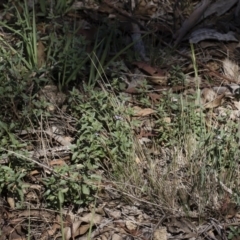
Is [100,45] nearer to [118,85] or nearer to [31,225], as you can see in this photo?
[118,85]

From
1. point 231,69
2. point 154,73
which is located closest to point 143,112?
point 154,73

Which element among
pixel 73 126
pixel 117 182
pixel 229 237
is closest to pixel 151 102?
pixel 73 126

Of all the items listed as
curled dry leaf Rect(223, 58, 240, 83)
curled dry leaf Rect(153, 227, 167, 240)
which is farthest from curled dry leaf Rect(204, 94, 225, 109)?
curled dry leaf Rect(153, 227, 167, 240)

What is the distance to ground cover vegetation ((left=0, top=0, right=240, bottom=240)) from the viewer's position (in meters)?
3.33

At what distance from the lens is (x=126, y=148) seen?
3.51 metres

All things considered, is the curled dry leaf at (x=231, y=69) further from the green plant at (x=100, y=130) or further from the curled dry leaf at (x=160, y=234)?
the curled dry leaf at (x=160, y=234)

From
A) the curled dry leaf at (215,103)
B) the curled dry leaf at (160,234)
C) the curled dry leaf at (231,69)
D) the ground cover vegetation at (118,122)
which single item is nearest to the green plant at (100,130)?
the ground cover vegetation at (118,122)

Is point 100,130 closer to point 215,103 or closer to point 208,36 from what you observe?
point 215,103

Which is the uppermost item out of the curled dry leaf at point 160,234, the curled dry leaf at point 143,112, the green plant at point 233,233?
the green plant at point 233,233

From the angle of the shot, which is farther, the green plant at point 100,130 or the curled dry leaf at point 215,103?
the curled dry leaf at point 215,103

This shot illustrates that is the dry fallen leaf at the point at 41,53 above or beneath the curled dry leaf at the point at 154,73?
beneath

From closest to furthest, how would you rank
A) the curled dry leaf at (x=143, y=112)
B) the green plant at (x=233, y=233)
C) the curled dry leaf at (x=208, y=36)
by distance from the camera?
the green plant at (x=233, y=233) < the curled dry leaf at (x=143, y=112) < the curled dry leaf at (x=208, y=36)

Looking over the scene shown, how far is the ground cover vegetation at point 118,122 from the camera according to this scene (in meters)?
3.33

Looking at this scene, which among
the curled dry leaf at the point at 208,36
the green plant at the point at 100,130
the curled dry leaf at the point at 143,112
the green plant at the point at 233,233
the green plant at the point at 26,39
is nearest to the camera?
the green plant at the point at 233,233
